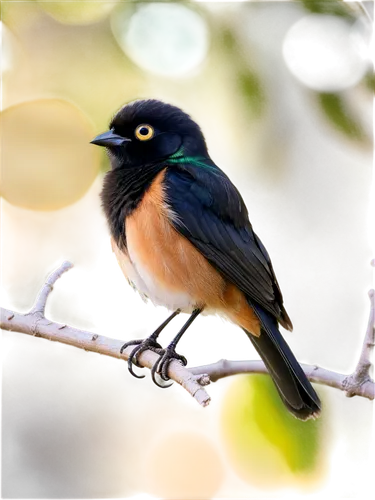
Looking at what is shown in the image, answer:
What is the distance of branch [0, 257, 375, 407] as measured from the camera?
5.22 ft

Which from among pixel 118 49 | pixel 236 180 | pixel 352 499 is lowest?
pixel 352 499

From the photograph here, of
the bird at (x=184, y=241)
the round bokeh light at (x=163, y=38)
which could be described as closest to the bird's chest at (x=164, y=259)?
the bird at (x=184, y=241)

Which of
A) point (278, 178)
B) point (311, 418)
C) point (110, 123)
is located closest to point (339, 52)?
point (278, 178)

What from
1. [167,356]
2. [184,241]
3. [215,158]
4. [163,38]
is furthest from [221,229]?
[163,38]

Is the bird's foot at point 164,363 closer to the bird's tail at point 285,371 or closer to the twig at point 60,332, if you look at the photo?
the twig at point 60,332

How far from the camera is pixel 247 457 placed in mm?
1836

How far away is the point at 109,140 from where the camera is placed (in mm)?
1762

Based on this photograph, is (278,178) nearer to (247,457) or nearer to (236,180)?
(236,180)

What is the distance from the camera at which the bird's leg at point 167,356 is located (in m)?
1.73

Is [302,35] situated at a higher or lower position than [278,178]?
higher

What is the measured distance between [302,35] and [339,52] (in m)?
0.11

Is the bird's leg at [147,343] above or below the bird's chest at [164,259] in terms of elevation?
below

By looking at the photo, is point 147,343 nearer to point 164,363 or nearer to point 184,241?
point 164,363

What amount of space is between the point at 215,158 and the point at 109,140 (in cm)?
28
